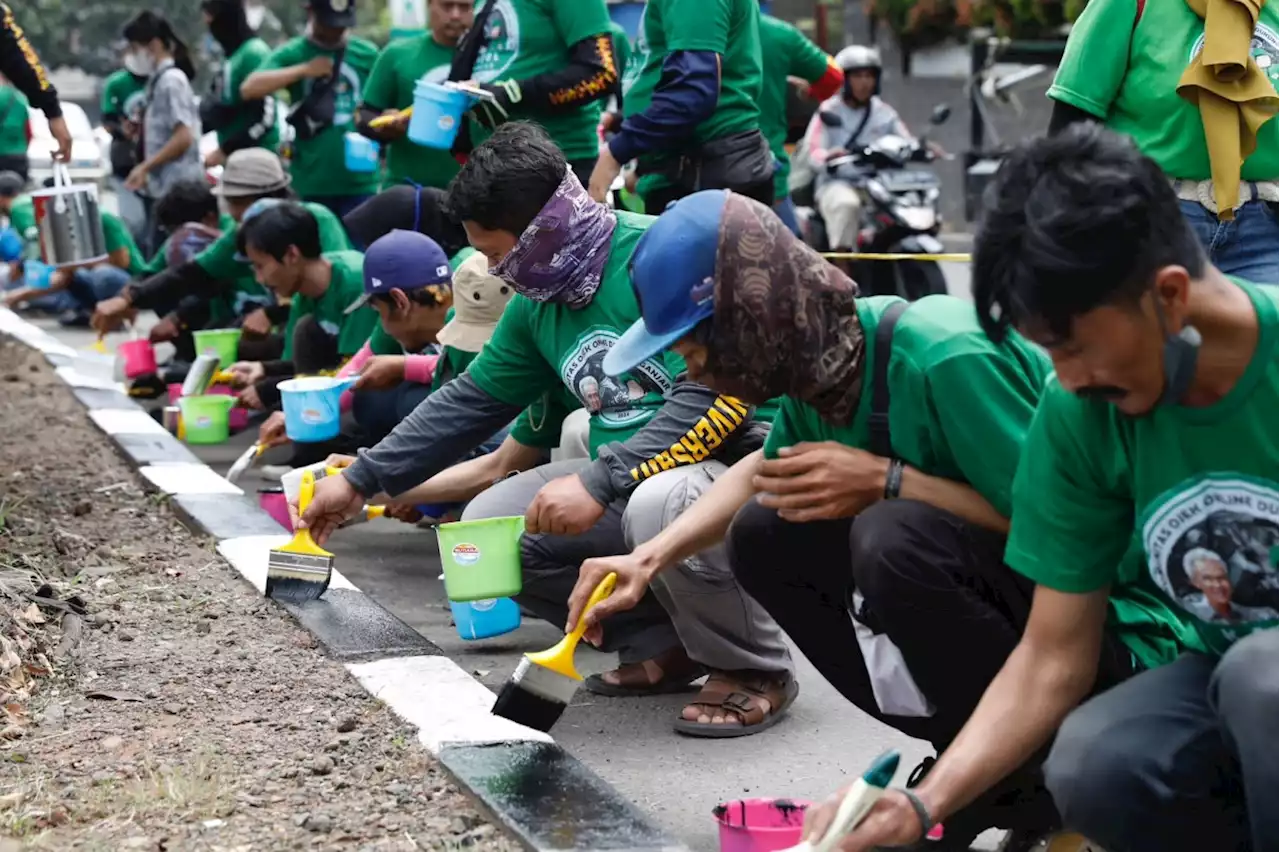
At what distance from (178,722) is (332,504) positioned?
821 millimetres

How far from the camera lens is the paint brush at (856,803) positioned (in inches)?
93.7

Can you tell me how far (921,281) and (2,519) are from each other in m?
5.74

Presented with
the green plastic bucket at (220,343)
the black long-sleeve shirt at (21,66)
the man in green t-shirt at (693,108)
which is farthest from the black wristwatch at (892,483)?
the black long-sleeve shirt at (21,66)

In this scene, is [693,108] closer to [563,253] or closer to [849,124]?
[563,253]

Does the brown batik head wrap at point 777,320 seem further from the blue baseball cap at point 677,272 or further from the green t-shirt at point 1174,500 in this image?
the green t-shirt at point 1174,500

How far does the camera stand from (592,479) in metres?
3.97

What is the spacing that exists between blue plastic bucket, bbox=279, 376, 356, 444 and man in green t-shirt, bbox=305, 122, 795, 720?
128cm

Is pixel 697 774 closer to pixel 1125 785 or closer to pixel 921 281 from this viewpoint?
pixel 1125 785

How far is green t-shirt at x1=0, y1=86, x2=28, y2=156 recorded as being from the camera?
1345 cm

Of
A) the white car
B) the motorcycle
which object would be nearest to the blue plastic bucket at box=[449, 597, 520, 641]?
the motorcycle

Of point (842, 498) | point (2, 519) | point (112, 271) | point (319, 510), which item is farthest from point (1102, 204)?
point (112, 271)

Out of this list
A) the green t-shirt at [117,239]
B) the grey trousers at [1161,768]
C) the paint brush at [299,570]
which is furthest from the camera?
the green t-shirt at [117,239]

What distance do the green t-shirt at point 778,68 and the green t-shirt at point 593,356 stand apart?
2.97 metres

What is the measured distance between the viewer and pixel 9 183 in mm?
14008
